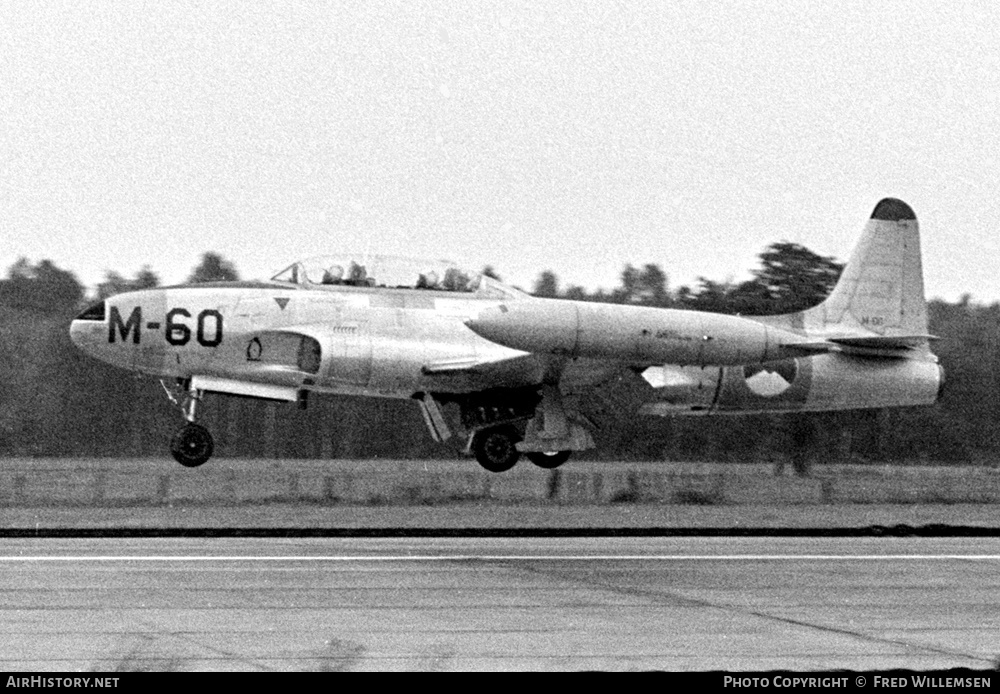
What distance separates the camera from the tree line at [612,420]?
29.1 meters

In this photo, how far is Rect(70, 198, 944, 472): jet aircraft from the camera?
1928cm

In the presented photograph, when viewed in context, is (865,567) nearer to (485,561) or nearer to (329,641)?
(485,561)

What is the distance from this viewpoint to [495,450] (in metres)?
20.7

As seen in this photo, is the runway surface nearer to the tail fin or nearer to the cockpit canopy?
the cockpit canopy

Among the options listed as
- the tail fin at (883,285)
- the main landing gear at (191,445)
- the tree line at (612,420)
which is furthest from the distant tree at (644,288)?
the main landing gear at (191,445)

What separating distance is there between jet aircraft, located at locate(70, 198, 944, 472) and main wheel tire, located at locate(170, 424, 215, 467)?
18 millimetres

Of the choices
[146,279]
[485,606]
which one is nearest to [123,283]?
[146,279]

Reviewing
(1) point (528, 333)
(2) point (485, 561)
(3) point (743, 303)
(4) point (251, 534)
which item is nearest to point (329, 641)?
(2) point (485, 561)

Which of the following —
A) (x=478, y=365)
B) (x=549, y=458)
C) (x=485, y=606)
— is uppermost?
(x=478, y=365)

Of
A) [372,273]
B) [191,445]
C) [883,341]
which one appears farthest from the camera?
[883,341]

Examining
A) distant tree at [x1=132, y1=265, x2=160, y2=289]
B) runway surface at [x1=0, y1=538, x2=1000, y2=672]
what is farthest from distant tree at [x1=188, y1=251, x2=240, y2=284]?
runway surface at [x1=0, y1=538, x2=1000, y2=672]

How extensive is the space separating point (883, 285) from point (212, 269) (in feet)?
66.0

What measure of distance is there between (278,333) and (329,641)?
1101cm

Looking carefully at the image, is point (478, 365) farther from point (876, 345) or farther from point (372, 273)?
point (876, 345)
